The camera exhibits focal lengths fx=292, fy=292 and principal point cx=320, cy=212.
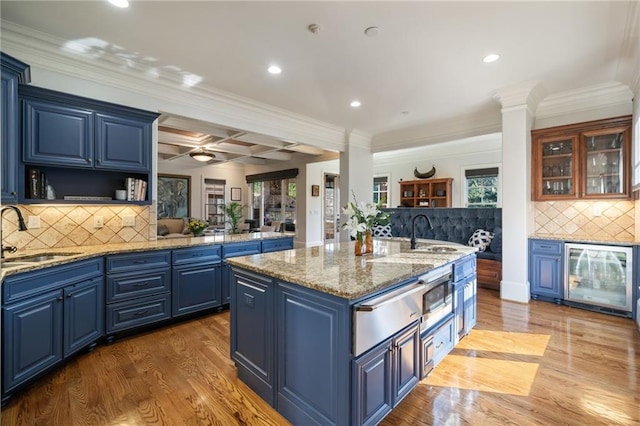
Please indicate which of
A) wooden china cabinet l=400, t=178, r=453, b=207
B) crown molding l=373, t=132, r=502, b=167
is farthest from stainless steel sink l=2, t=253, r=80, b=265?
wooden china cabinet l=400, t=178, r=453, b=207

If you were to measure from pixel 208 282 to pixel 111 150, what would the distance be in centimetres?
170

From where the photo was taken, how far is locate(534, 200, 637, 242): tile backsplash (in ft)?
12.1

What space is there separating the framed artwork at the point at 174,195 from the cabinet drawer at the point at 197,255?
19.3 ft

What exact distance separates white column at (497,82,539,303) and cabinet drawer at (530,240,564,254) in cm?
15

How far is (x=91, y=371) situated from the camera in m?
2.28

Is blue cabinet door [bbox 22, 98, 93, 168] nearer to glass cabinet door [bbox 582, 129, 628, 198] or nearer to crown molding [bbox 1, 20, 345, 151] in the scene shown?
crown molding [bbox 1, 20, 345, 151]

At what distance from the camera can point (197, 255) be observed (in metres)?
3.28

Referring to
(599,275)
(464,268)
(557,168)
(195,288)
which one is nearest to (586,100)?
(557,168)

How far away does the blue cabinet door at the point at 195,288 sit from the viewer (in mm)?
3126

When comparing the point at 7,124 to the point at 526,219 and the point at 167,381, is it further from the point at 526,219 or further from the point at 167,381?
the point at 526,219

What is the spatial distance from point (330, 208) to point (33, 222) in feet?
22.9

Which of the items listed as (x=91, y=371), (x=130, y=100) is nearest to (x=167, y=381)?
(x=91, y=371)

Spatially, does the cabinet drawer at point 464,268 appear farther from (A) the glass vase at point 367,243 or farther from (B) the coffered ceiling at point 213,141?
(B) the coffered ceiling at point 213,141

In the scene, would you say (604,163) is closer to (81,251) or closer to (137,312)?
(137,312)
